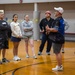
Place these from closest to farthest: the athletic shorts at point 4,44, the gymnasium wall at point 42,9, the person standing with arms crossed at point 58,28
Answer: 1. the person standing with arms crossed at point 58,28
2. the athletic shorts at point 4,44
3. the gymnasium wall at point 42,9

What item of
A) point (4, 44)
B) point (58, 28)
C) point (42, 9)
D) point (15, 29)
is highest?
point (42, 9)

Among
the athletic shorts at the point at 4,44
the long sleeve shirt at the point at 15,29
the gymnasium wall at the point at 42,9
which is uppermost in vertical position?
the gymnasium wall at the point at 42,9

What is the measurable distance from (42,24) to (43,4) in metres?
7.39

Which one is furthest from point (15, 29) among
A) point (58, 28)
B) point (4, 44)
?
point (58, 28)

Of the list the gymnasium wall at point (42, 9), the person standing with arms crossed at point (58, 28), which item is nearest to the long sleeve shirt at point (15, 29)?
the person standing with arms crossed at point (58, 28)

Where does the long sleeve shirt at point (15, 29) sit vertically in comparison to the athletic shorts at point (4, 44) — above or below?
above

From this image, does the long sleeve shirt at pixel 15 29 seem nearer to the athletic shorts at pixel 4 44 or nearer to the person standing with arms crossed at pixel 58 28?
the athletic shorts at pixel 4 44

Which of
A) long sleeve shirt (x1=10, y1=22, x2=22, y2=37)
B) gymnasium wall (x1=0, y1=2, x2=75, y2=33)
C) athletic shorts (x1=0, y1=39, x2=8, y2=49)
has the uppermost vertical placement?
gymnasium wall (x1=0, y1=2, x2=75, y2=33)

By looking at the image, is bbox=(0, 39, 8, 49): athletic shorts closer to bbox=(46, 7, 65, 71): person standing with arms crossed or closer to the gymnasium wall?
bbox=(46, 7, 65, 71): person standing with arms crossed

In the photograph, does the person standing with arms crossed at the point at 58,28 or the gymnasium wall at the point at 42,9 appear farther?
the gymnasium wall at the point at 42,9

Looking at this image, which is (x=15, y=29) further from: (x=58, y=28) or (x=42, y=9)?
(x=42, y=9)

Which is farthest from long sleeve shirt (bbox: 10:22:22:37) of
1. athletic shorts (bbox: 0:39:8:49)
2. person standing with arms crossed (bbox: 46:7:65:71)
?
person standing with arms crossed (bbox: 46:7:65:71)

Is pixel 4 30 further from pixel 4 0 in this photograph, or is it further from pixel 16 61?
pixel 4 0

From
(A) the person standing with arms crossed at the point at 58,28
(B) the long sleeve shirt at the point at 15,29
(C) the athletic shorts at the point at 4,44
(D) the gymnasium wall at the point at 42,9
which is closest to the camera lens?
(A) the person standing with arms crossed at the point at 58,28
